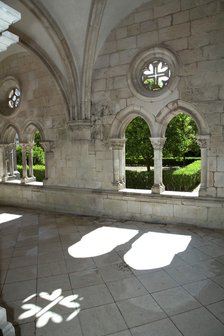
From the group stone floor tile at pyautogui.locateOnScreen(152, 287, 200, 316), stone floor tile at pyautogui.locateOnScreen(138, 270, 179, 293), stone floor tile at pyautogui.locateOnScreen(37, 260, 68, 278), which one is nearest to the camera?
stone floor tile at pyautogui.locateOnScreen(152, 287, 200, 316)

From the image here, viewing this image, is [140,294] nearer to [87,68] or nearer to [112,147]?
[112,147]

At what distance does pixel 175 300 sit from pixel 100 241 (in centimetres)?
195

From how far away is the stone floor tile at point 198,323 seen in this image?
2275 millimetres

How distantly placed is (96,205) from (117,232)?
50.0 inches

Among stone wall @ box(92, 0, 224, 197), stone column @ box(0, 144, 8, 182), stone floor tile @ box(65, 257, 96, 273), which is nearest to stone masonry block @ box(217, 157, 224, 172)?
stone wall @ box(92, 0, 224, 197)

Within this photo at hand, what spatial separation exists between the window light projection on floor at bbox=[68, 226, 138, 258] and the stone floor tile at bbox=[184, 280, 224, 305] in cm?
148

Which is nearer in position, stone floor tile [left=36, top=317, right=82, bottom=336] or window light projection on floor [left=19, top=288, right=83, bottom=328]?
stone floor tile [left=36, top=317, right=82, bottom=336]

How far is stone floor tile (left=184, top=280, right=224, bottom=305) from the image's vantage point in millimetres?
2749

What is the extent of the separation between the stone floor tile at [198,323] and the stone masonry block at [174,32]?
4.49 metres

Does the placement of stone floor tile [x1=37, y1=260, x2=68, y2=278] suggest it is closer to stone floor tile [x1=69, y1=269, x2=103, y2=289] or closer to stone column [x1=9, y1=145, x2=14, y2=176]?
stone floor tile [x1=69, y1=269, x2=103, y2=289]

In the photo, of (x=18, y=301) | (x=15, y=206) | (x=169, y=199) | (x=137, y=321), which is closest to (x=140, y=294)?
(x=137, y=321)

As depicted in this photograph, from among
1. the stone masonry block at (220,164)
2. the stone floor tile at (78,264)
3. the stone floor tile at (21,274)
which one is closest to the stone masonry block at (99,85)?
the stone masonry block at (220,164)

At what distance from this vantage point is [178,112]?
17.0 feet

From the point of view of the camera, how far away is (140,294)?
2.89 meters
